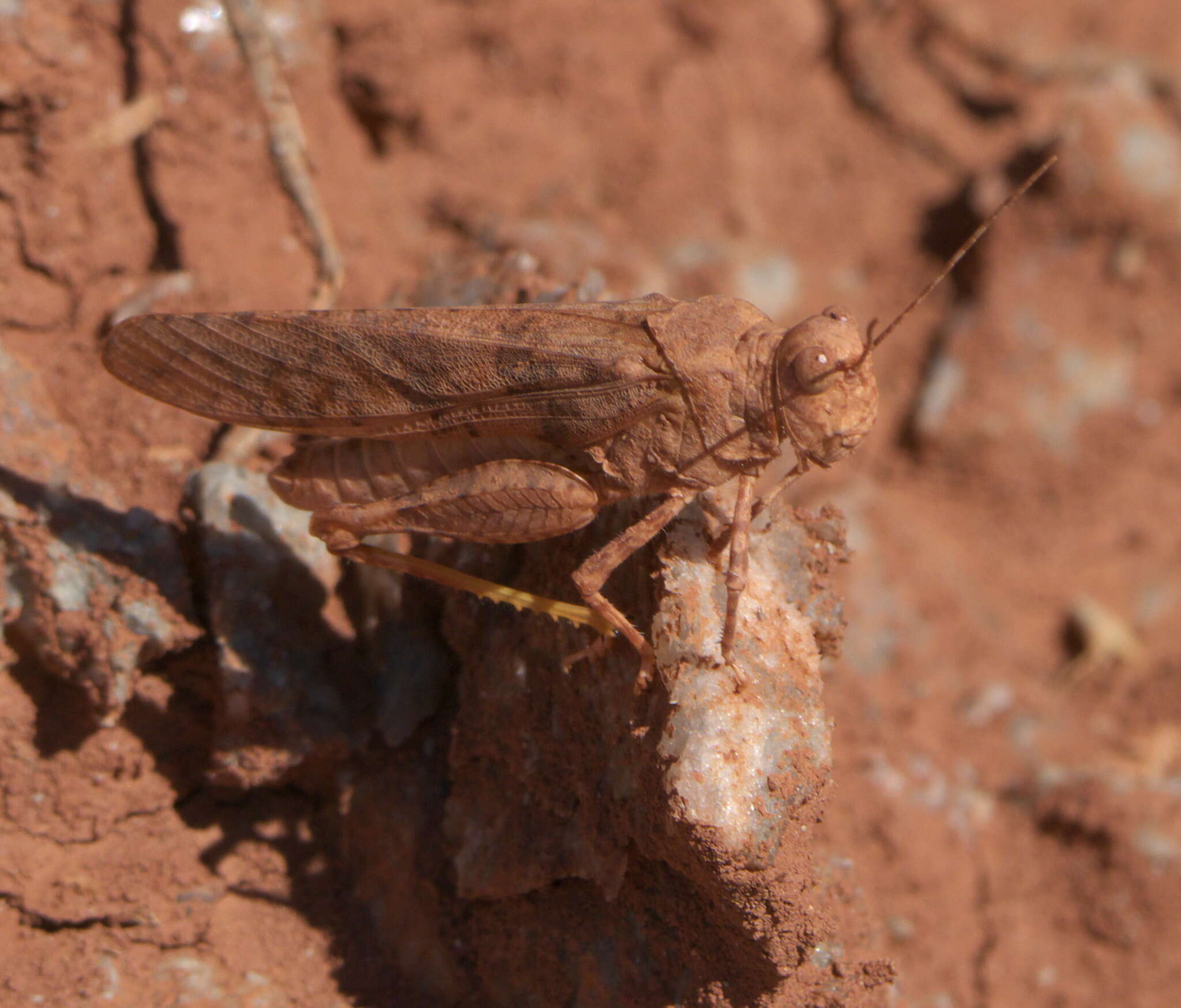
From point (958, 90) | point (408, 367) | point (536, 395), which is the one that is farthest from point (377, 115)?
point (958, 90)

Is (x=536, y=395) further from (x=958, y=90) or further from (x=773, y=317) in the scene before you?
(x=958, y=90)

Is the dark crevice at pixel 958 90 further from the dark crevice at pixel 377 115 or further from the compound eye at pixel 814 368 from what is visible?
the compound eye at pixel 814 368

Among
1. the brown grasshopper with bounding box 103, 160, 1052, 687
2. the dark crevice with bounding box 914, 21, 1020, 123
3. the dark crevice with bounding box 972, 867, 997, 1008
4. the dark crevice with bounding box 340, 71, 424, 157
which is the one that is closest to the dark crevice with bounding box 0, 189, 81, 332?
the brown grasshopper with bounding box 103, 160, 1052, 687

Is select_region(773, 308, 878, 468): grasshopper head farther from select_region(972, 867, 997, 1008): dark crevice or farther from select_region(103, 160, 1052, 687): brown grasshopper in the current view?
select_region(972, 867, 997, 1008): dark crevice

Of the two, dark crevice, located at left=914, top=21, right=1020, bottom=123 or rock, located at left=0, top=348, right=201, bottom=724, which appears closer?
rock, located at left=0, top=348, right=201, bottom=724

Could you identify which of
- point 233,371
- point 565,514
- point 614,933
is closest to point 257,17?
point 233,371

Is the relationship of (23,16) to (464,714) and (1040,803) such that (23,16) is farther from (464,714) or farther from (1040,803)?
(1040,803)
